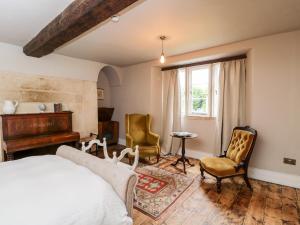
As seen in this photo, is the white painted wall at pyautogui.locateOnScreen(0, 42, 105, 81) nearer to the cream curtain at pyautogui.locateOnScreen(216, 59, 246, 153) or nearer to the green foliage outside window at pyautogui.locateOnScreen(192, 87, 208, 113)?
the green foliage outside window at pyautogui.locateOnScreen(192, 87, 208, 113)

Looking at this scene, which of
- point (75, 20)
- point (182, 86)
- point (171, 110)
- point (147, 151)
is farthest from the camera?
point (171, 110)

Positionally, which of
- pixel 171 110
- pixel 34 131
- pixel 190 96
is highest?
pixel 190 96

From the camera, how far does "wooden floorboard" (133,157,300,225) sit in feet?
6.41

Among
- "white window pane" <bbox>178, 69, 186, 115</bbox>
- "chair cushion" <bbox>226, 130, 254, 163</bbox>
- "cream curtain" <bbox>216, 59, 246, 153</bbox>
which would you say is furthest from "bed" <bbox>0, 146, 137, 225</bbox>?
"white window pane" <bbox>178, 69, 186, 115</bbox>

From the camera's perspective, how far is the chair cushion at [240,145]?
269 cm

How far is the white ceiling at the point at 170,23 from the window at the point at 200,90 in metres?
0.72

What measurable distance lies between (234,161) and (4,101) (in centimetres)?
428

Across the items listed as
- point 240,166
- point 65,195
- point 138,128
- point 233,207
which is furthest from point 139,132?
point 65,195

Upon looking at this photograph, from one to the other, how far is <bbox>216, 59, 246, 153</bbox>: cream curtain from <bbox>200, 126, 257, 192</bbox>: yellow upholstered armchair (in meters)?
0.50

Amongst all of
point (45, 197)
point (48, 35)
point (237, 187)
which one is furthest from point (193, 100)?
point (45, 197)

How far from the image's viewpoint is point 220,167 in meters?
2.61

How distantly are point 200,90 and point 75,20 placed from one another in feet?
10.1

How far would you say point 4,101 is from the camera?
3191 mm

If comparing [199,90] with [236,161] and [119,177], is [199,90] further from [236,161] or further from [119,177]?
[119,177]
